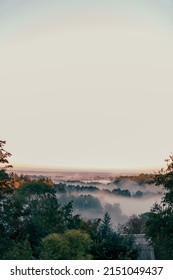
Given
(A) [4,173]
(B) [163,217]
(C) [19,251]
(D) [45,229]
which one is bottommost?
(C) [19,251]

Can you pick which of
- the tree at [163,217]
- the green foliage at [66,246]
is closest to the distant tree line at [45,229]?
the green foliage at [66,246]

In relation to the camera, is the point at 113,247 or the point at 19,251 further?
the point at 19,251

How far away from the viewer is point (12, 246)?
9.22 metres

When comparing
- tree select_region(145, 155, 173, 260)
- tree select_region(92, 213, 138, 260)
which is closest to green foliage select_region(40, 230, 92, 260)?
tree select_region(92, 213, 138, 260)

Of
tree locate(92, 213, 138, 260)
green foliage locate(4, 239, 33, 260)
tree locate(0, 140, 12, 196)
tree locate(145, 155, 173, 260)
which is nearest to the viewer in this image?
green foliage locate(4, 239, 33, 260)

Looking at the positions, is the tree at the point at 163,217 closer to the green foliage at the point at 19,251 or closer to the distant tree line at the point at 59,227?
the distant tree line at the point at 59,227

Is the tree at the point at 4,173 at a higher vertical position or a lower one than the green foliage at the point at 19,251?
higher

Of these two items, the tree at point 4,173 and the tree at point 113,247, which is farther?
the tree at point 4,173

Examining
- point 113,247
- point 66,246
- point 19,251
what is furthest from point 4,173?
point 113,247

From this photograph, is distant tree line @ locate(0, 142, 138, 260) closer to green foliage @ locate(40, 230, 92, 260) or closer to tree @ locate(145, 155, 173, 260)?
green foliage @ locate(40, 230, 92, 260)

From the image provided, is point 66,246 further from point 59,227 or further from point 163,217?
point 163,217

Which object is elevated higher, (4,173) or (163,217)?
(4,173)

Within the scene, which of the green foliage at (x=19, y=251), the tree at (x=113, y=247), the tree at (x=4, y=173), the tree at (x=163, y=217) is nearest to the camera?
the green foliage at (x=19, y=251)
